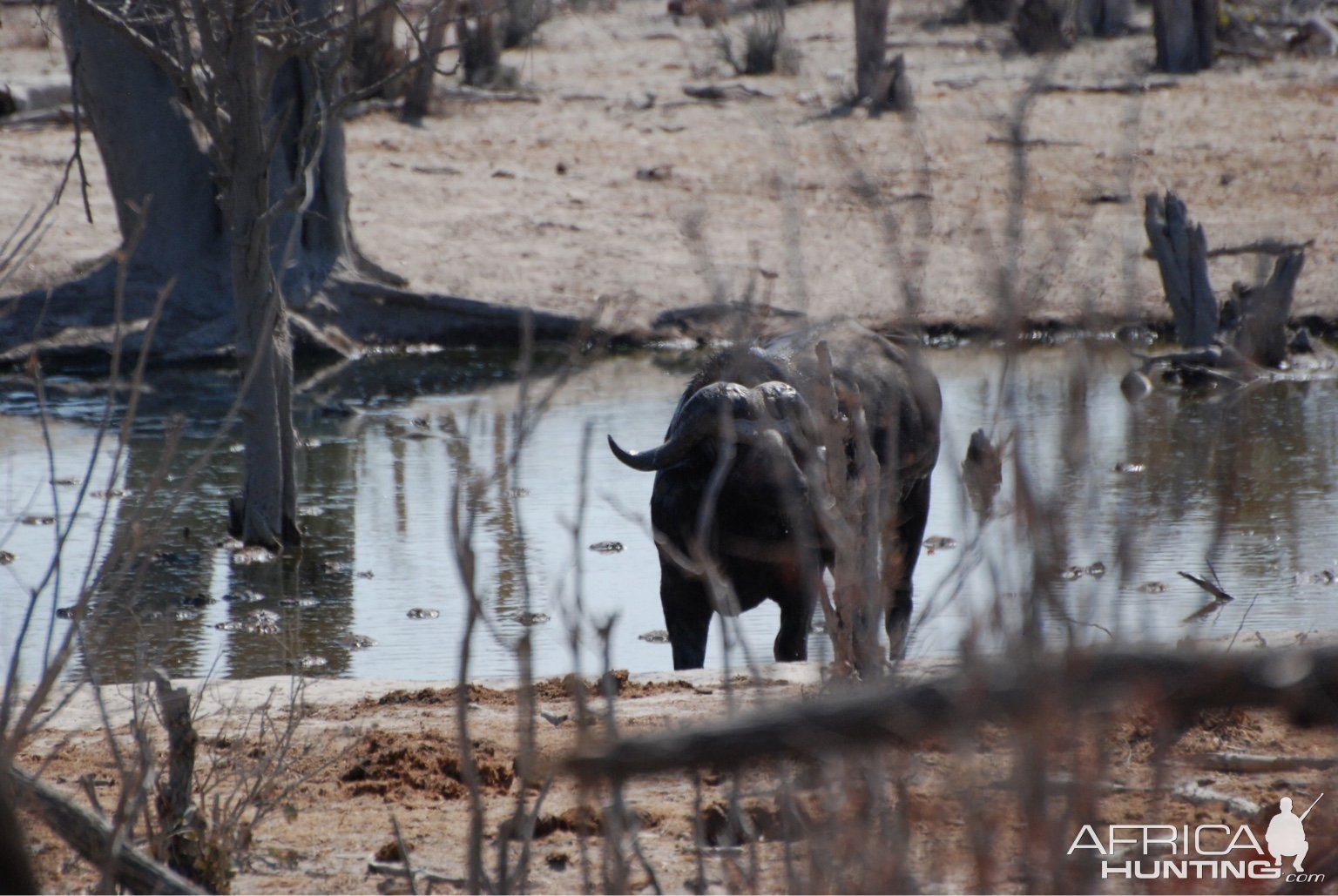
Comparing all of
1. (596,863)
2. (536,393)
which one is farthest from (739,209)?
(596,863)

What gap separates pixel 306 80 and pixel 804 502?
729 cm

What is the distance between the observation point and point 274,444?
Result: 9070 mm

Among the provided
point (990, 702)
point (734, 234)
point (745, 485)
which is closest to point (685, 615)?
point (745, 485)

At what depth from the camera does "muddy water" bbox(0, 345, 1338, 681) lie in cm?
732

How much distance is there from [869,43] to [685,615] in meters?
15.7

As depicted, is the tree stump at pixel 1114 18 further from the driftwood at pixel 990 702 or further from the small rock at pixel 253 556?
the driftwood at pixel 990 702

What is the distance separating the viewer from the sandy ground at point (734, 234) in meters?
3.89

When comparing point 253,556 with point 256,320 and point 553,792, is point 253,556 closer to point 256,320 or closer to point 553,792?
point 256,320

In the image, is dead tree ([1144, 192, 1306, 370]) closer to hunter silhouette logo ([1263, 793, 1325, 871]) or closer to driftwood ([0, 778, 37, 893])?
hunter silhouette logo ([1263, 793, 1325, 871])

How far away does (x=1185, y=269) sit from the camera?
41.2 ft

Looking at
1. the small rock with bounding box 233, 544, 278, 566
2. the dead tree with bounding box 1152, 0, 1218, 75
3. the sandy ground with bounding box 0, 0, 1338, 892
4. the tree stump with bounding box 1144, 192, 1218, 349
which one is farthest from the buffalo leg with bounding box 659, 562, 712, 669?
the dead tree with bounding box 1152, 0, 1218, 75

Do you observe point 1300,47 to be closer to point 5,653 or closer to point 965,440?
point 965,440

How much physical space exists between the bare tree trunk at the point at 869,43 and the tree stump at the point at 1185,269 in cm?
852

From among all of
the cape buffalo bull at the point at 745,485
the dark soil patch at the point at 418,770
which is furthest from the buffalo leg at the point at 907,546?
the dark soil patch at the point at 418,770
